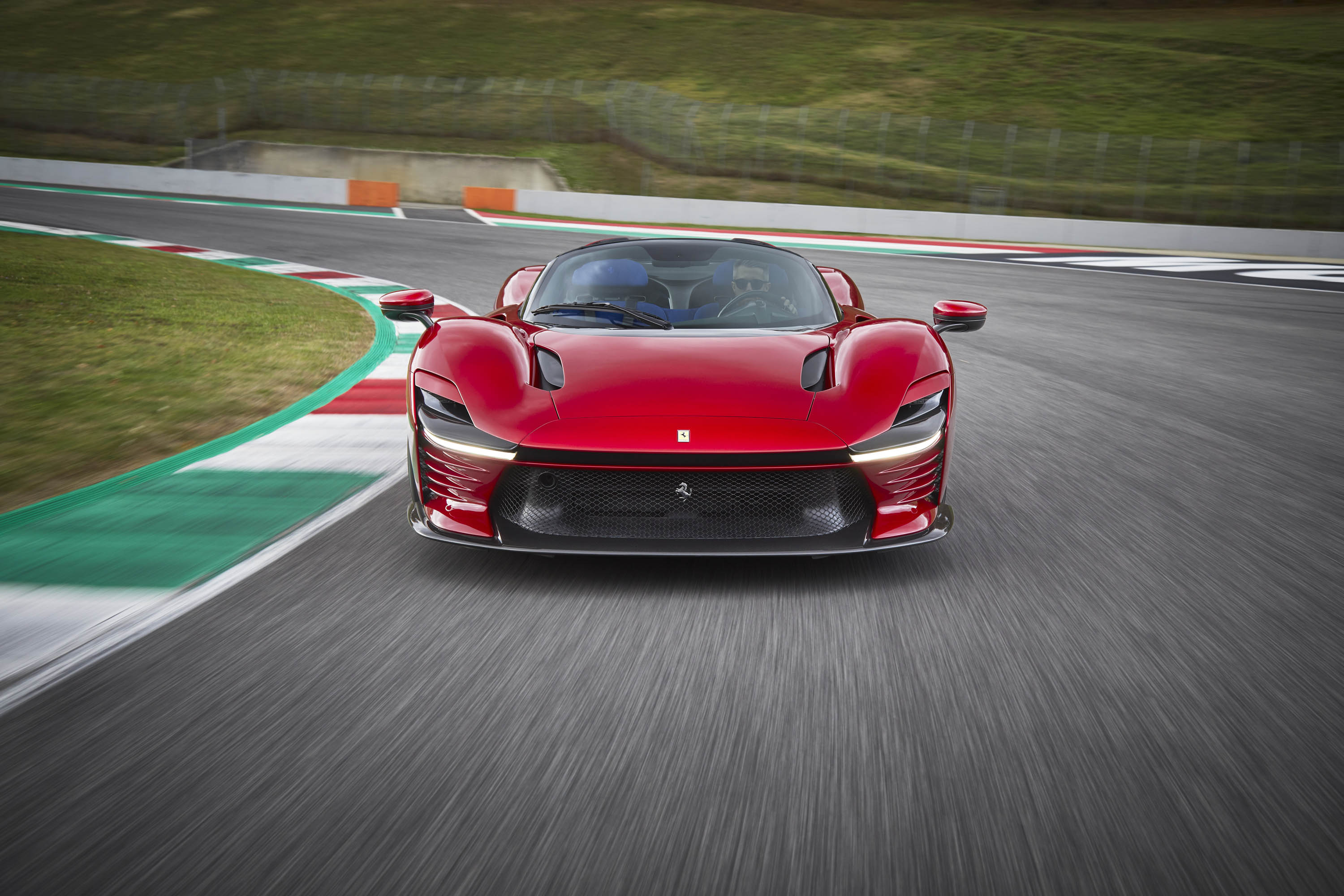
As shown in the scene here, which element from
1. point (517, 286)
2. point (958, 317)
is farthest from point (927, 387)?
point (517, 286)

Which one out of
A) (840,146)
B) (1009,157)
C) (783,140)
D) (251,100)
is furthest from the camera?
(251,100)

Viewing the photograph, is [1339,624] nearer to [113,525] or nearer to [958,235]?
[113,525]

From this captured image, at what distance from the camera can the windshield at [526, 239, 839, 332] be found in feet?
14.9

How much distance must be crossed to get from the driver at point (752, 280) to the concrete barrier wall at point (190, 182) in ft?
81.4

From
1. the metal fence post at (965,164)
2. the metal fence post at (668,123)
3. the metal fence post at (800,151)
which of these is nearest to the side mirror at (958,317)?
the metal fence post at (965,164)

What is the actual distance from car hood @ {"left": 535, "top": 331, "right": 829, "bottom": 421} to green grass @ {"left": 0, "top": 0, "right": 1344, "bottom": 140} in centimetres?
4166

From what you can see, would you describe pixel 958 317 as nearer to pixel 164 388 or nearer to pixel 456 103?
→ pixel 164 388

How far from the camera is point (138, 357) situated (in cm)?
781

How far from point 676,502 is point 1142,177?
94.8ft

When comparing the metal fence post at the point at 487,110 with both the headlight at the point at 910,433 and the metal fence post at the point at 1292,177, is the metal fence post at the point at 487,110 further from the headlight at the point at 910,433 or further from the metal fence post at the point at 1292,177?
the headlight at the point at 910,433

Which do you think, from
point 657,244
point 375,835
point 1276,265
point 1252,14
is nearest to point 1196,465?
point 657,244

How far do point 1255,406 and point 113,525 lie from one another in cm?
654

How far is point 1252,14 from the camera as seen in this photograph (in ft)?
217

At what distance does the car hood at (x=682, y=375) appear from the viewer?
3574 millimetres
